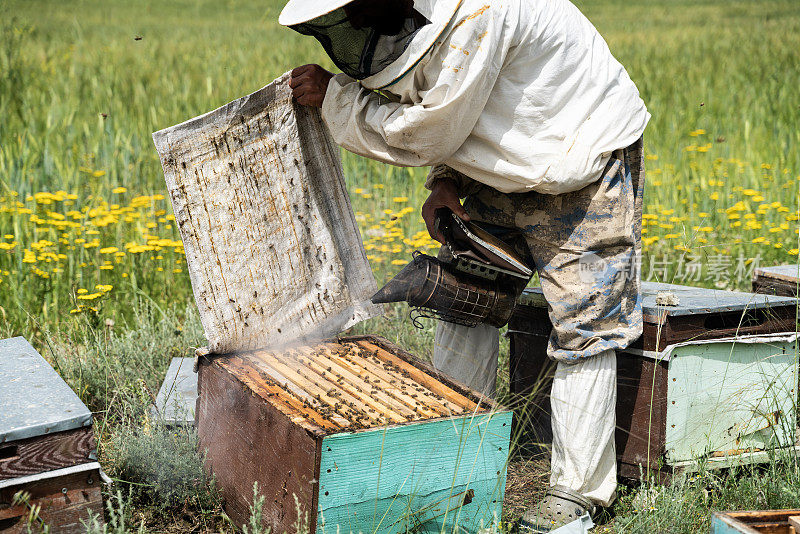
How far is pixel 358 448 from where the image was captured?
2.01 metres

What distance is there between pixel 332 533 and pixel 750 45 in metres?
9.58

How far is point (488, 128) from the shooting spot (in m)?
2.32

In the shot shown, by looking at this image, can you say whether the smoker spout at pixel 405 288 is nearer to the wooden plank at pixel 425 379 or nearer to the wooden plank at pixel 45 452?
the wooden plank at pixel 425 379

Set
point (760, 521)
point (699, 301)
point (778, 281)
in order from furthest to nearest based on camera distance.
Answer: point (778, 281), point (699, 301), point (760, 521)

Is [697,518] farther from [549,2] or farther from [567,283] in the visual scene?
[549,2]

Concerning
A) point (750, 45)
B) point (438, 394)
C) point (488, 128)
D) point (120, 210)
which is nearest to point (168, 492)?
point (438, 394)

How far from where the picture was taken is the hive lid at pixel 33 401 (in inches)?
73.8

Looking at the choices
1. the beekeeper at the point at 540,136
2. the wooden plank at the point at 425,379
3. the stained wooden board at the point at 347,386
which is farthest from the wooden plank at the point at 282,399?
the beekeeper at the point at 540,136

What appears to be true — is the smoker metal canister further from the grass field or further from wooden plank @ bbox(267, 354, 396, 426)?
the grass field

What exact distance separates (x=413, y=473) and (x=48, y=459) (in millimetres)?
895

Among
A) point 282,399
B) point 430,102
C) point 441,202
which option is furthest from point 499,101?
point 282,399

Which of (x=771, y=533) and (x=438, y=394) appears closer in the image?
(x=771, y=533)

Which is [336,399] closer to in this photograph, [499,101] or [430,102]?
[430,102]

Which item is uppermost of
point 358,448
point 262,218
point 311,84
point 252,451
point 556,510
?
point 311,84
